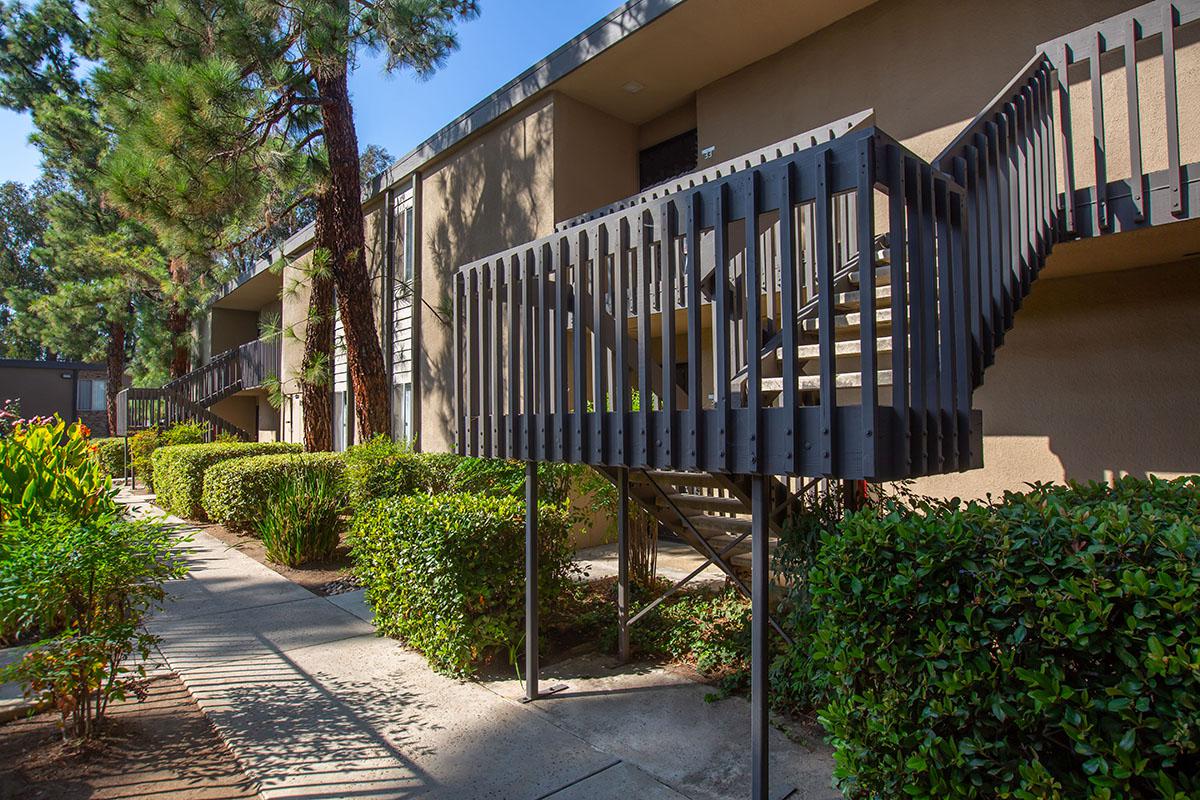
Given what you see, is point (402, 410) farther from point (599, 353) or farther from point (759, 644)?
point (759, 644)

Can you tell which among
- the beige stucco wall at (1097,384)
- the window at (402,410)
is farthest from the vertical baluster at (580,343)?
the window at (402,410)

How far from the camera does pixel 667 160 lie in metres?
10.1

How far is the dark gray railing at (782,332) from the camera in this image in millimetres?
2635

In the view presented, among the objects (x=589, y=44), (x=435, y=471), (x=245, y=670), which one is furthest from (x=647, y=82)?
(x=245, y=670)

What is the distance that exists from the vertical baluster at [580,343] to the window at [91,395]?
34.7 meters

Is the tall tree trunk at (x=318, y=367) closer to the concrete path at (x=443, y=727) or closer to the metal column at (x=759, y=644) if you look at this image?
the concrete path at (x=443, y=727)

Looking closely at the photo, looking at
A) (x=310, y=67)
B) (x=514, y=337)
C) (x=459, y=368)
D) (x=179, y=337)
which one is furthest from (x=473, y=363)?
(x=179, y=337)

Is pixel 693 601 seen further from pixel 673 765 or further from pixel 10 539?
pixel 10 539

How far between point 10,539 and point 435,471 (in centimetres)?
461

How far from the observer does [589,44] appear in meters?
8.59

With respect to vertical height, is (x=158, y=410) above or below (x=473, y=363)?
above

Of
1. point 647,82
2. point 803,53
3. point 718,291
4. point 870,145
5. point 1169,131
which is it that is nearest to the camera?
point 870,145

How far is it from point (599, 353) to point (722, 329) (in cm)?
87

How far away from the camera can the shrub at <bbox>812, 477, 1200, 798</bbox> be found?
180cm
